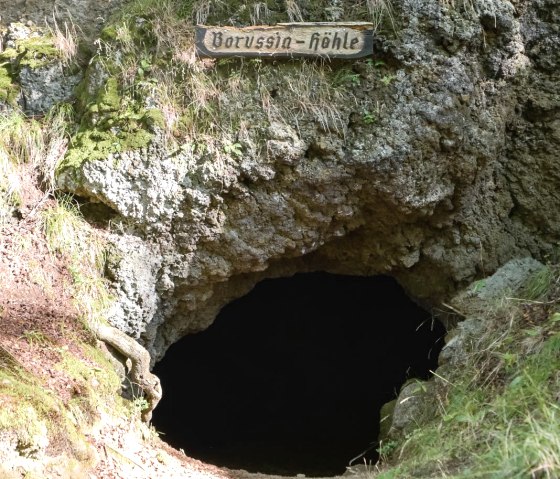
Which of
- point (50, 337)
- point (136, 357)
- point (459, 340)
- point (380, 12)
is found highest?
point (380, 12)

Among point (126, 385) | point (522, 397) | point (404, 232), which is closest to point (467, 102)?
point (404, 232)

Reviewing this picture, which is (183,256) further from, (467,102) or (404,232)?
(467,102)

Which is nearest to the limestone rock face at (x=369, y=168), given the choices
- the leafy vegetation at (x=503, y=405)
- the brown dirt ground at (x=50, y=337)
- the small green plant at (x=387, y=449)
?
the brown dirt ground at (x=50, y=337)

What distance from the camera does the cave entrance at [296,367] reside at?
768cm

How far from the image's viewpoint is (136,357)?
4.68 meters

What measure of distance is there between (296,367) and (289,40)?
4645mm

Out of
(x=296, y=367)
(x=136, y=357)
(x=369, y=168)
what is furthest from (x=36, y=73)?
(x=296, y=367)

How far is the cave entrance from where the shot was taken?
7.68 metres

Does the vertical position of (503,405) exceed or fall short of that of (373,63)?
it falls short

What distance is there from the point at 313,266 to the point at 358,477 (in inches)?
78.4

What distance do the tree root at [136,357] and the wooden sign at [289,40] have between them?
2.15 meters

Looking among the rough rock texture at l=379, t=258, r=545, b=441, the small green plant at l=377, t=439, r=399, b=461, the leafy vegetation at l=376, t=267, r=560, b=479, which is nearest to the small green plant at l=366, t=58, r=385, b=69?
the rough rock texture at l=379, t=258, r=545, b=441

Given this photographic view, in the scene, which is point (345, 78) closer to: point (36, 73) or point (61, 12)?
point (36, 73)

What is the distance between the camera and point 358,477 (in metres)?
4.32
